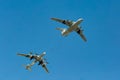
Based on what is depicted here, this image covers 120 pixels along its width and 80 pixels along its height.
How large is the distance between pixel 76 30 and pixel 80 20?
1511cm

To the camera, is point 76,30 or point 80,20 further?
point 76,30

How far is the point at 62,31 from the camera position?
19888cm

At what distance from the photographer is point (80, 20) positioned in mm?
183500

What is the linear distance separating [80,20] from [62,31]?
18.7m

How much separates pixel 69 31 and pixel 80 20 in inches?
453

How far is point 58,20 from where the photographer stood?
196 meters

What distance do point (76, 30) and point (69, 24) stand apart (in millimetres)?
8371

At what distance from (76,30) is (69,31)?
23.2 feet

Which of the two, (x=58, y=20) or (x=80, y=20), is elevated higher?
(x=58, y=20)

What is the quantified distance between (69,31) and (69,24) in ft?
12.7

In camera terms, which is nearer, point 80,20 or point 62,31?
point 80,20

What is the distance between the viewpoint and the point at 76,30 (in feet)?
649

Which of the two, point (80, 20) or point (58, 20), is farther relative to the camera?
point (58, 20)
